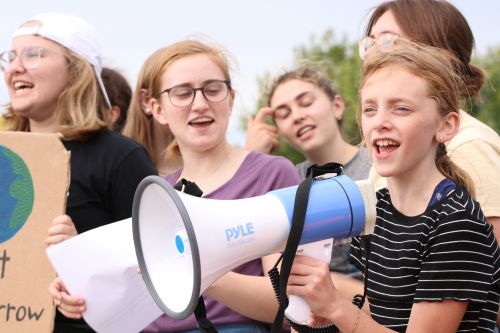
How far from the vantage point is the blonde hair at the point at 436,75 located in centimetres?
224

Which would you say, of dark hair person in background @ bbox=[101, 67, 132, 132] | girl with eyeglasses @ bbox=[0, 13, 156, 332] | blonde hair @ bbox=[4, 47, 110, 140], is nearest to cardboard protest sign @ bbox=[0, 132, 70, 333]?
girl with eyeglasses @ bbox=[0, 13, 156, 332]

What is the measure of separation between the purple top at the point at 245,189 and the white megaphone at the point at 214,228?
2.20 ft

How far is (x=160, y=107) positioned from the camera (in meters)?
3.25

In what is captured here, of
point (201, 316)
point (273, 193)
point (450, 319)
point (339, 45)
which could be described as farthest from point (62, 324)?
point (339, 45)

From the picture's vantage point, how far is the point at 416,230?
7.11 feet

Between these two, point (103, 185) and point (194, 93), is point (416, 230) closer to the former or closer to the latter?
point (194, 93)

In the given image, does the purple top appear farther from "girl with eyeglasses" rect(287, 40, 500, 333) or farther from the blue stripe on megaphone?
the blue stripe on megaphone

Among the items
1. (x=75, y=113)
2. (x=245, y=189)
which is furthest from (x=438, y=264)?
(x=75, y=113)

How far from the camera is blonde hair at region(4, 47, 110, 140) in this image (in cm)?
327

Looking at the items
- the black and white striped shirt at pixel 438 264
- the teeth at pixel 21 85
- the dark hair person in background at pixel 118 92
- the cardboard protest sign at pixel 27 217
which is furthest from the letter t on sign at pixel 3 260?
the dark hair person in background at pixel 118 92

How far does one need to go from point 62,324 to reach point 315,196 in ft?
4.81

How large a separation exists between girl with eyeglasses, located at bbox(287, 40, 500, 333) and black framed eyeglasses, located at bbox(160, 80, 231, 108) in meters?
0.84

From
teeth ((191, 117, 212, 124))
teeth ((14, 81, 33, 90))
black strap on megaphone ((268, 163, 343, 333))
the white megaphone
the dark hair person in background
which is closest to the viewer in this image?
the white megaphone

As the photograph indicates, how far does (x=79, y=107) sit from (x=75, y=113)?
0.13 feet
